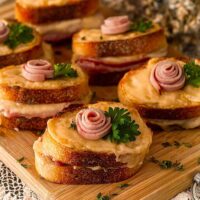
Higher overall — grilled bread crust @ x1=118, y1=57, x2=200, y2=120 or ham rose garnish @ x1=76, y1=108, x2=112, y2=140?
ham rose garnish @ x1=76, y1=108, x2=112, y2=140

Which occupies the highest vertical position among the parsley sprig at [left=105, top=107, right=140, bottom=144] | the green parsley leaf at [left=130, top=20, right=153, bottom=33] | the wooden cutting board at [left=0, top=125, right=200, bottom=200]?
the parsley sprig at [left=105, top=107, right=140, bottom=144]

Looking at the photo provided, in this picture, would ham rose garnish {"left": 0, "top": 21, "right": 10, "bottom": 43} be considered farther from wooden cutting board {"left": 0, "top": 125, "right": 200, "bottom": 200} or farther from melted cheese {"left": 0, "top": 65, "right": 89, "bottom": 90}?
wooden cutting board {"left": 0, "top": 125, "right": 200, "bottom": 200}

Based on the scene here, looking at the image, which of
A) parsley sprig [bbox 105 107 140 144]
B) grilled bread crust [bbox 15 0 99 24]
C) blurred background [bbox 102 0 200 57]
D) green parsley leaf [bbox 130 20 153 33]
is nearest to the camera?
parsley sprig [bbox 105 107 140 144]

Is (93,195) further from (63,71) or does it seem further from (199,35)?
(199,35)

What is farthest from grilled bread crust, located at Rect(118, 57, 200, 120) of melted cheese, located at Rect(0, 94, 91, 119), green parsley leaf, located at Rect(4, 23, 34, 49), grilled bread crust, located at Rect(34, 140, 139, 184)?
green parsley leaf, located at Rect(4, 23, 34, 49)

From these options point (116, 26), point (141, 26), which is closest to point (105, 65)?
point (116, 26)

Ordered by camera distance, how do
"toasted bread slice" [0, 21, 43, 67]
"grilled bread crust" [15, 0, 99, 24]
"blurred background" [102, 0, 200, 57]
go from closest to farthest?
"toasted bread slice" [0, 21, 43, 67]
"grilled bread crust" [15, 0, 99, 24]
"blurred background" [102, 0, 200, 57]

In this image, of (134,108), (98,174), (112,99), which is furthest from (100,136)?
(112,99)
